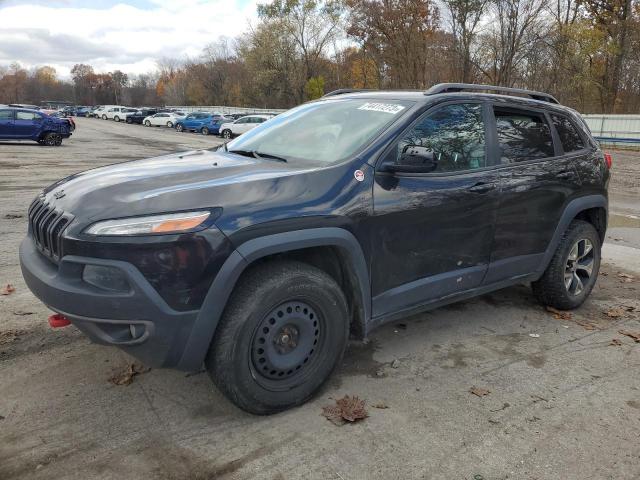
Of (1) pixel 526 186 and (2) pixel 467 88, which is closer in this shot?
(2) pixel 467 88

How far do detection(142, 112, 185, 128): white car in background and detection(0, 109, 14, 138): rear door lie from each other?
21595 millimetres

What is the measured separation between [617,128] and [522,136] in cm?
2708

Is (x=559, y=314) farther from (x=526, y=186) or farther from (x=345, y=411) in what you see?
(x=345, y=411)

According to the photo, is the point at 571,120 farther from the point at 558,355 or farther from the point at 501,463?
the point at 501,463

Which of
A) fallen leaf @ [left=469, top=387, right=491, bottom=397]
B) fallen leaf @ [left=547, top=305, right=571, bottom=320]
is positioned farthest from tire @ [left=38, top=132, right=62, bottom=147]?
fallen leaf @ [left=469, top=387, right=491, bottom=397]

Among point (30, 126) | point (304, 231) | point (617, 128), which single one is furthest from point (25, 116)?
point (617, 128)

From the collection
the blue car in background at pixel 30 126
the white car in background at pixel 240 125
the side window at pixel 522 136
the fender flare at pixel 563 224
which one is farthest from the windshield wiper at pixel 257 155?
the white car in background at pixel 240 125

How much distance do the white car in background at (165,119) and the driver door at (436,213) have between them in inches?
1618

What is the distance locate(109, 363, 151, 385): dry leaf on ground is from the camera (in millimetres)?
3291

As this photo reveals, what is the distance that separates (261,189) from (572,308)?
3.40 m

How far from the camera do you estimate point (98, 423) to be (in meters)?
2.88

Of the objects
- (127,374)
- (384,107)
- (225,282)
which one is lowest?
(127,374)

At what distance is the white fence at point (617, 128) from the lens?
26.3 m

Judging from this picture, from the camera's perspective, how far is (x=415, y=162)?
3230 mm
